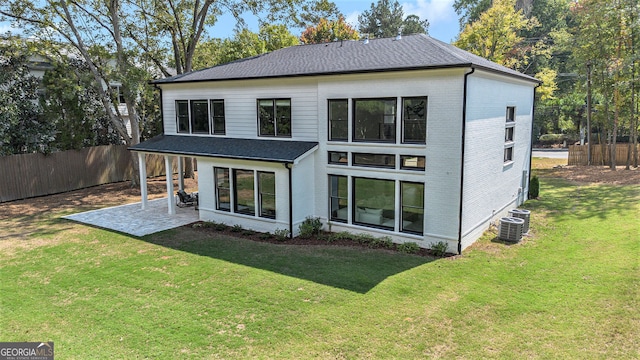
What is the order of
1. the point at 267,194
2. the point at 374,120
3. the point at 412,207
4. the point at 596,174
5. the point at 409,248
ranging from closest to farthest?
the point at 409,248 < the point at 412,207 < the point at 374,120 < the point at 267,194 < the point at 596,174

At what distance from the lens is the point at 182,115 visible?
57.3ft

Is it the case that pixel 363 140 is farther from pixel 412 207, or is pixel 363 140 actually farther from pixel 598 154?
pixel 598 154

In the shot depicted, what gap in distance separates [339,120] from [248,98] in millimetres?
3943

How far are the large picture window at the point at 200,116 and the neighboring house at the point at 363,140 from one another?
44 millimetres

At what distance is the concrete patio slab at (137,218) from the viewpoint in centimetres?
1495

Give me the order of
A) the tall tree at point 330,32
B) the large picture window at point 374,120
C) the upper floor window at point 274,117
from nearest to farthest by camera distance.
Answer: the large picture window at point 374,120 < the upper floor window at point 274,117 < the tall tree at point 330,32

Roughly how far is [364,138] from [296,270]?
4.85 m

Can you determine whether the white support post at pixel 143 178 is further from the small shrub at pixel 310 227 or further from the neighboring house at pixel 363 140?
the small shrub at pixel 310 227

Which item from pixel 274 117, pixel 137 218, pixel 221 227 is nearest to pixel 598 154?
pixel 274 117

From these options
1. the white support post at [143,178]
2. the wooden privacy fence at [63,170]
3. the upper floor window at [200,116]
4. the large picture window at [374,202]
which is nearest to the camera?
the large picture window at [374,202]

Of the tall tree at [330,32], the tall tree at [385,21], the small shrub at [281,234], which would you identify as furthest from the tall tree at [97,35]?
the tall tree at [385,21]

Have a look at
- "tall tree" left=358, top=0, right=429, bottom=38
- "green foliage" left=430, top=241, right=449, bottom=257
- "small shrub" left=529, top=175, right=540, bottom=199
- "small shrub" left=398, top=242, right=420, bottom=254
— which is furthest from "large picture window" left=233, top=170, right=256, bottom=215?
"tall tree" left=358, top=0, right=429, bottom=38

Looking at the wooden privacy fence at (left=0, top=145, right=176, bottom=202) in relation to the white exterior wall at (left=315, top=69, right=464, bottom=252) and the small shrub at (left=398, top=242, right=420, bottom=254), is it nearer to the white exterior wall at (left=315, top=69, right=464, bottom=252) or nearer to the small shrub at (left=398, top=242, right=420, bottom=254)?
the white exterior wall at (left=315, top=69, right=464, bottom=252)

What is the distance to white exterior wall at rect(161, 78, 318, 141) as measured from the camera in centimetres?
1377
